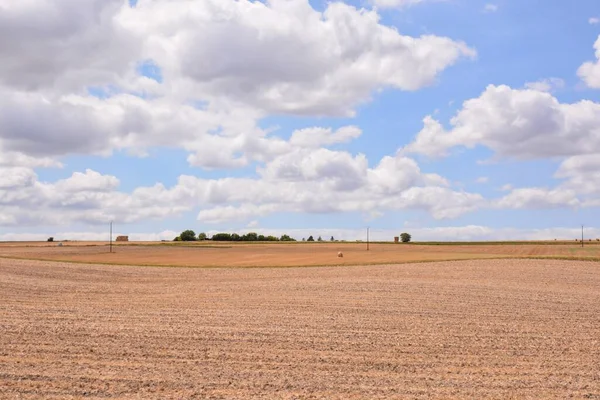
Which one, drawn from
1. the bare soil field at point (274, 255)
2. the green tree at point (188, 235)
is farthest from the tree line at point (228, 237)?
the bare soil field at point (274, 255)

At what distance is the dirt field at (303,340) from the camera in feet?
42.7

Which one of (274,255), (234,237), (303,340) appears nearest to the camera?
(303,340)

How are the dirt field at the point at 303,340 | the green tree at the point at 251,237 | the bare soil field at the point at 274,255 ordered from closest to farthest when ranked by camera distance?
the dirt field at the point at 303,340, the bare soil field at the point at 274,255, the green tree at the point at 251,237

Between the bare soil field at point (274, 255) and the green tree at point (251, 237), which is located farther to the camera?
the green tree at point (251, 237)

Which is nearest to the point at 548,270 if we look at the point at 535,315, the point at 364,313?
the point at 535,315

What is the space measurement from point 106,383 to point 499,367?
8.65 metres

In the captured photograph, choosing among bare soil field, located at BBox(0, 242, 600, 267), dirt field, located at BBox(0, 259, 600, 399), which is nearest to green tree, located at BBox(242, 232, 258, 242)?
bare soil field, located at BBox(0, 242, 600, 267)

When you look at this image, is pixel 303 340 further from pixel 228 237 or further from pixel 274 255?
pixel 228 237

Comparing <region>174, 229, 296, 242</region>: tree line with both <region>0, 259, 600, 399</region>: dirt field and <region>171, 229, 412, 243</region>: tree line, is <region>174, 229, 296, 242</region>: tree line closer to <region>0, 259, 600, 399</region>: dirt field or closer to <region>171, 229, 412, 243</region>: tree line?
<region>171, 229, 412, 243</region>: tree line

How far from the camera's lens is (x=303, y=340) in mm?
17578

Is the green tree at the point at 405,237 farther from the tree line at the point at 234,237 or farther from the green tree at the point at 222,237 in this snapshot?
the green tree at the point at 222,237

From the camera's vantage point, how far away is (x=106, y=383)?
13.1 m

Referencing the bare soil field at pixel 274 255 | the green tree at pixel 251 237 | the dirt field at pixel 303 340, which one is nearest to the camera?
the dirt field at pixel 303 340

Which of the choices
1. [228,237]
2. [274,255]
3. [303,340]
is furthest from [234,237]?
[303,340]
